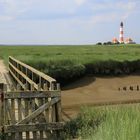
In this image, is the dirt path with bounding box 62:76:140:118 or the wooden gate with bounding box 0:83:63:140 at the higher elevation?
the wooden gate with bounding box 0:83:63:140

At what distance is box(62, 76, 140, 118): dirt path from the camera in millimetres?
22703

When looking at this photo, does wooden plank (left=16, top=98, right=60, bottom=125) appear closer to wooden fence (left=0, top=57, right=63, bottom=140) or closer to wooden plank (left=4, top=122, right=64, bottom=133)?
wooden fence (left=0, top=57, right=63, bottom=140)

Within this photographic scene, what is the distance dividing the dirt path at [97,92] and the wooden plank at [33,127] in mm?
8888

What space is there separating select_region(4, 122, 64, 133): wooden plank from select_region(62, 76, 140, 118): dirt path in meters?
8.89

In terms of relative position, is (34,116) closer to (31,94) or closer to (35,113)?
(35,113)

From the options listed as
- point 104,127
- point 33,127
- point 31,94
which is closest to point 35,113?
point 33,127

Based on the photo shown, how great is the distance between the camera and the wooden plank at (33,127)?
9.80 meters

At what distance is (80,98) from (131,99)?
8.81 feet

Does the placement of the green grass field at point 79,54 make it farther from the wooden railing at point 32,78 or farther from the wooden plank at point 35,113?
the wooden plank at point 35,113

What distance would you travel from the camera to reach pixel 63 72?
27.8m

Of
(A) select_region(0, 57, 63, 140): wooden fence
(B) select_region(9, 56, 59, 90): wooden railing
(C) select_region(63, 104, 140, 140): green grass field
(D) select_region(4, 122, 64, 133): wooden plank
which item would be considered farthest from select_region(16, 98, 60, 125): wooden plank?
(C) select_region(63, 104, 140, 140): green grass field

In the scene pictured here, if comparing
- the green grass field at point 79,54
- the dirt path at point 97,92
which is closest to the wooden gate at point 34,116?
the dirt path at point 97,92

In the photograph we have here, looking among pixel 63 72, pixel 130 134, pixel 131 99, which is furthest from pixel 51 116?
pixel 63 72

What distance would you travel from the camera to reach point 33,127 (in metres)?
9.89
